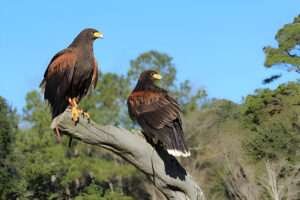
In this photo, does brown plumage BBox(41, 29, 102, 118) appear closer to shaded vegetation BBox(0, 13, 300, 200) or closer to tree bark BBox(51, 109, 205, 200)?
tree bark BBox(51, 109, 205, 200)

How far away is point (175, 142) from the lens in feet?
21.5

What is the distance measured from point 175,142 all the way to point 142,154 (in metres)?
0.39

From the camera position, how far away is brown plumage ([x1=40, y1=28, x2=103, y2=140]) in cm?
766

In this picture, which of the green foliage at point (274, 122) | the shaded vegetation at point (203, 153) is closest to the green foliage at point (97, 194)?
the shaded vegetation at point (203, 153)

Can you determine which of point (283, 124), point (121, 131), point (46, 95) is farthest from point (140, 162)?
point (283, 124)

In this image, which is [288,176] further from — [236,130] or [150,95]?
[150,95]

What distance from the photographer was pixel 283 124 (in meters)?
32.0

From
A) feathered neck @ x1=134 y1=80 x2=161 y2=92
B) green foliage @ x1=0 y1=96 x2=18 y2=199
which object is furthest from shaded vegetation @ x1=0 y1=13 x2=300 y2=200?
feathered neck @ x1=134 y1=80 x2=161 y2=92

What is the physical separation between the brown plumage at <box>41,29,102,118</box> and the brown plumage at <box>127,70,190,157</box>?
575mm

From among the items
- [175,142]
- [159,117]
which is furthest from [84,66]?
[175,142]

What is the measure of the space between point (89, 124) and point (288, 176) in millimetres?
22586

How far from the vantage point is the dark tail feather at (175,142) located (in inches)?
254

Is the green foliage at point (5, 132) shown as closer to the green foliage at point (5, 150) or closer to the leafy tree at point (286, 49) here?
the green foliage at point (5, 150)

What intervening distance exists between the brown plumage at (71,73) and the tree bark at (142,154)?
4.22 feet
